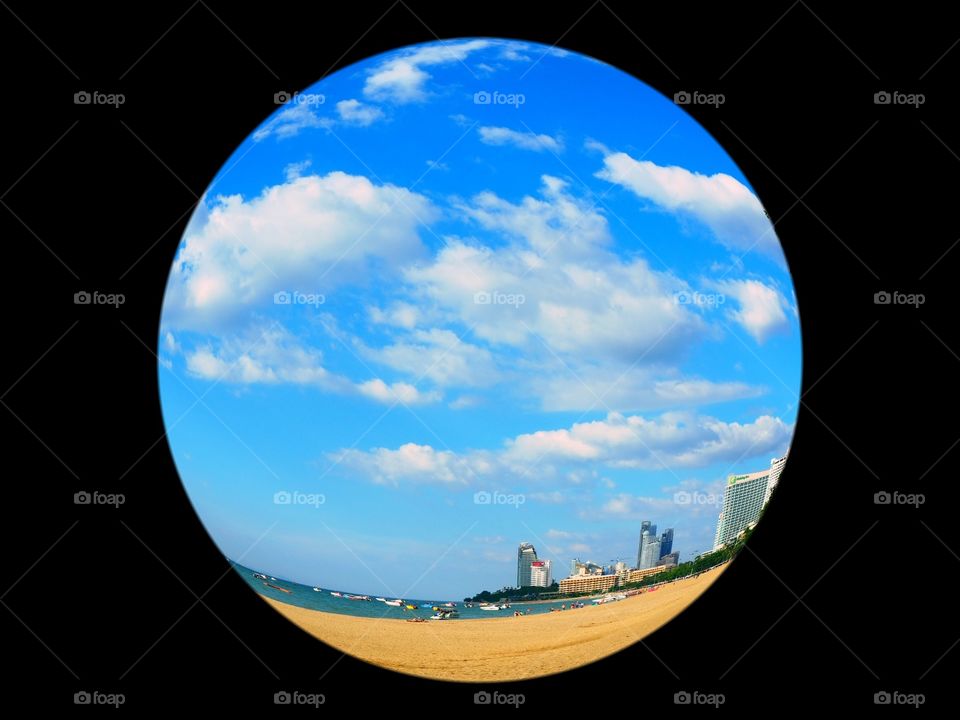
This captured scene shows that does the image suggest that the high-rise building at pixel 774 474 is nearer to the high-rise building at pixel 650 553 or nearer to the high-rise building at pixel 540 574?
the high-rise building at pixel 650 553

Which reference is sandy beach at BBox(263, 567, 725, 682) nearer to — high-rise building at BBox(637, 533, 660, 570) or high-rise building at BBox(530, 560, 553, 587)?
high-rise building at BBox(637, 533, 660, 570)

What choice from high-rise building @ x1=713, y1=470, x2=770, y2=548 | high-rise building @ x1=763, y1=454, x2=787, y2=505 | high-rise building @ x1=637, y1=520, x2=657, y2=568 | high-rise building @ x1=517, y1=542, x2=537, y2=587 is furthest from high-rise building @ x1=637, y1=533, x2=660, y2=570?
high-rise building @ x1=763, y1=454, x2=787, y2=505

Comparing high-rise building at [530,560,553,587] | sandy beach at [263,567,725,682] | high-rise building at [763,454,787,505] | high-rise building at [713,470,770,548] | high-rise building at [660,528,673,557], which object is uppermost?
high-rise building at [763,454,787,505]

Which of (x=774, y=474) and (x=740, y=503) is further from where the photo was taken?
(x=774, y=474)

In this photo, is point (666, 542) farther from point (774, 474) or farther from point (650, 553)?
point (774, 474)

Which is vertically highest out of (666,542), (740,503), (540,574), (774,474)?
(774,474)

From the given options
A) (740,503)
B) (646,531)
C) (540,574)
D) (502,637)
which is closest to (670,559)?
(646,531)
